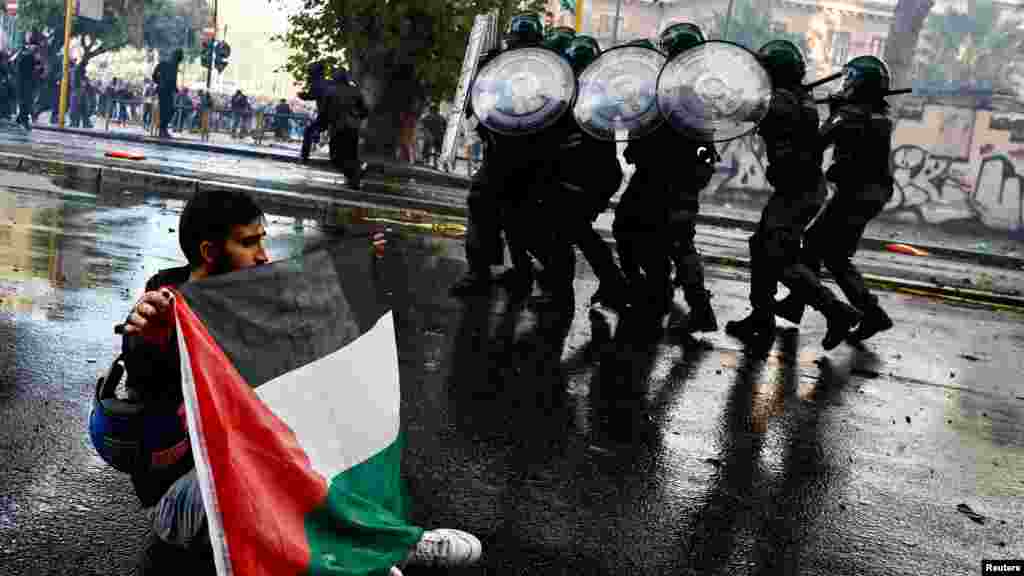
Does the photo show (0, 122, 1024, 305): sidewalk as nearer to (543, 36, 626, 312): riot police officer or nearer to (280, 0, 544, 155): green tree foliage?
(280, 0, 544, 155): green tree foliage

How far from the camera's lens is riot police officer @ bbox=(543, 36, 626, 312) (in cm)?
833

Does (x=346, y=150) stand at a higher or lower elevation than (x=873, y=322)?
higher

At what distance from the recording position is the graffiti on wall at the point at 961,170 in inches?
1292

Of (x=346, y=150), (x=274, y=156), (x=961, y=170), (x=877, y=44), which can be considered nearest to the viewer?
(x=346, y=150)

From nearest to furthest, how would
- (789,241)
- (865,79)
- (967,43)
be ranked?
1. (789,241)
2. (865,79)
3. (967,43)

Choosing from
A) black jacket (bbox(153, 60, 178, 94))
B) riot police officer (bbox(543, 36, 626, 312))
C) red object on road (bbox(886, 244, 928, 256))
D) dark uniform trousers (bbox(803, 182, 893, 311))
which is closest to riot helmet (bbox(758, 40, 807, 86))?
dark uniform trousers (bbox(803, 182, 893, 311))

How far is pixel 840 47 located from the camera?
55.7m

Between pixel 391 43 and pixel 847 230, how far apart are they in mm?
18302

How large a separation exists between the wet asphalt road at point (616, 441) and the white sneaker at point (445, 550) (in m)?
0.07

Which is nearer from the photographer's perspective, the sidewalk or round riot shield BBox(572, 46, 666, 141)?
round riot shield BBox(572, 46, 666, 141)

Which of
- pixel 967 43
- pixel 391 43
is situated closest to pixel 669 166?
pixel 391 43

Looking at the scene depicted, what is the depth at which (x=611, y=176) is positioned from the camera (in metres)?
8.59

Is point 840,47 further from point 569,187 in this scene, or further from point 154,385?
point 154,385

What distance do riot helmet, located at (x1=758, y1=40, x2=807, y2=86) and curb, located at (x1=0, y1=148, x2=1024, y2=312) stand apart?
535 centimetres
